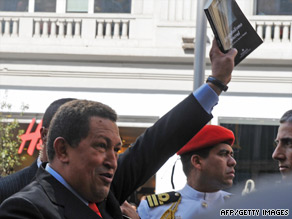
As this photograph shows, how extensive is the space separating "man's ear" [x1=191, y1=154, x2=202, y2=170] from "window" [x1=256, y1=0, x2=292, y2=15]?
10.3 metres

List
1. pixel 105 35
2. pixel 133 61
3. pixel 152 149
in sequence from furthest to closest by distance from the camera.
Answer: pixel 105 35, pixel 133 61, pixel 152 149

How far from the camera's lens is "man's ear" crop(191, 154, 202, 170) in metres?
4.05

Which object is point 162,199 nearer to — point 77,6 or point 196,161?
point 196,161

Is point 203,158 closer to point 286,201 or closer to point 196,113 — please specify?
point 196,113

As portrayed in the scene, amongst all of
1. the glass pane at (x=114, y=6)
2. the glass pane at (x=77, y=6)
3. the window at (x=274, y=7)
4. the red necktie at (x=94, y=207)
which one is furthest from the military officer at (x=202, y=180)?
the glass pane at (x=77, y=6)

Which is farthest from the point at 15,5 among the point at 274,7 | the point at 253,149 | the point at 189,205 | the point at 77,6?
the point at 189,205

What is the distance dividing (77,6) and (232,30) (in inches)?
469

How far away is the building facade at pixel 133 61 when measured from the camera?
44.9ft

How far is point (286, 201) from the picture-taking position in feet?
3.81

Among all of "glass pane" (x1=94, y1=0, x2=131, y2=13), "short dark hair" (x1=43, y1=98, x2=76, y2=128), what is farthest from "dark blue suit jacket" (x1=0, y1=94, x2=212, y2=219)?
"glass pane" (x1=94, y1=0, x2=131, y2=13)

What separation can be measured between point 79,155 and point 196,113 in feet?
1.89

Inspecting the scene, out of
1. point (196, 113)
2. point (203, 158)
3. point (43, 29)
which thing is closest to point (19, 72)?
point (43, 29)

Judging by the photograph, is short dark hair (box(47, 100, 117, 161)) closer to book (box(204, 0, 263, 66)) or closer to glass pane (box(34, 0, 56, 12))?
book (box(204, 0, 263, 66))

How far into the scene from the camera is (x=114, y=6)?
1454 centimetres
